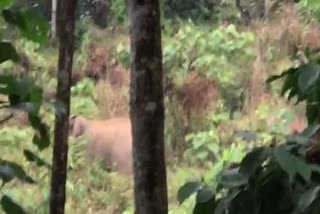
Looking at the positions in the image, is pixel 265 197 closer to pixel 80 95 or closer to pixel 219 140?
pixel 219 140

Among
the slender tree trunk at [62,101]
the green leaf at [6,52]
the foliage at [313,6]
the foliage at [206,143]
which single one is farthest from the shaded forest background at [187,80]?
the green leaf at [6,52]

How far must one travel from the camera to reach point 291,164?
822mm

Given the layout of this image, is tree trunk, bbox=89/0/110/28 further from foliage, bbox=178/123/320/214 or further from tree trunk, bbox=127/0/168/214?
foliage, bbox=178/123/320/214

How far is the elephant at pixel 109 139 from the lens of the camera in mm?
3930

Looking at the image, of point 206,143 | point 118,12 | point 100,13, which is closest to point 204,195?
point 206,143

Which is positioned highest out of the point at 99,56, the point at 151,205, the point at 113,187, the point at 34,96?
the point at 99,56

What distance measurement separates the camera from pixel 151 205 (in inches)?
44.5

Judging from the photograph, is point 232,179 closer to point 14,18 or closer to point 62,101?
point 14,18

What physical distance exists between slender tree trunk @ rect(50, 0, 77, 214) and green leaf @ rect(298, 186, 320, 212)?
69 centimetres

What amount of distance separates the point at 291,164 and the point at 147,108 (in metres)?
0.38

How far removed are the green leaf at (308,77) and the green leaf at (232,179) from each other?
13 centimetres

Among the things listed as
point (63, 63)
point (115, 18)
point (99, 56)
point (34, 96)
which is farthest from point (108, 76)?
point (34, 96)

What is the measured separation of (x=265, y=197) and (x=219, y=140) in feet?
9.45

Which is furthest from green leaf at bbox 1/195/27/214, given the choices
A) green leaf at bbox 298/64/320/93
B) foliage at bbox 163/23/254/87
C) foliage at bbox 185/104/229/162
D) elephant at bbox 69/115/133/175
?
foliage at bbox 163/23/254/87
